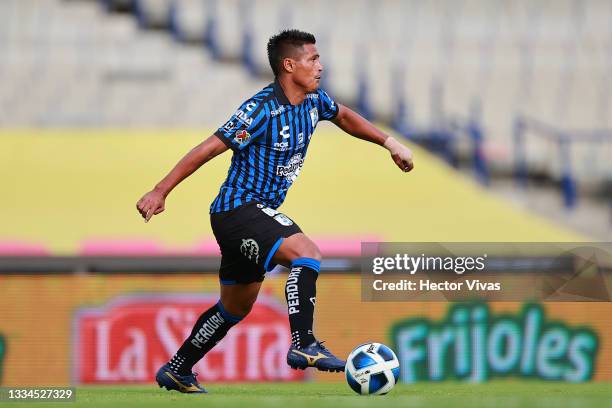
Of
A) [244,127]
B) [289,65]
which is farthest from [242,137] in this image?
[289,65]

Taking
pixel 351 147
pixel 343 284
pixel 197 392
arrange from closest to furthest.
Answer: pixel 197 392 < pixel 343 284 < pixel 351 147

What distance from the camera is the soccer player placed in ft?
23.4

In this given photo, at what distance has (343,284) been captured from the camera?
11.7 m

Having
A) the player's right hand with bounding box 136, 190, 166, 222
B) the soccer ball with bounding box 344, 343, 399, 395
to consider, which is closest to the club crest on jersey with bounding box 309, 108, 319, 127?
the player's right hand with bounding box 136, 190, 166, 222

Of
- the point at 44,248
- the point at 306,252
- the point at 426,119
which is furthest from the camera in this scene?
the point at 426,119

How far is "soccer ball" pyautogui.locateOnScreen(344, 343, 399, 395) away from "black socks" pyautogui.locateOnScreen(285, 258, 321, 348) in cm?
29

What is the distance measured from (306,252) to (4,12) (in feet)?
42.3

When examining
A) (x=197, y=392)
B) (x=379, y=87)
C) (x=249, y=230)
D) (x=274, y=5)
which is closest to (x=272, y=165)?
(x=249, y=230)

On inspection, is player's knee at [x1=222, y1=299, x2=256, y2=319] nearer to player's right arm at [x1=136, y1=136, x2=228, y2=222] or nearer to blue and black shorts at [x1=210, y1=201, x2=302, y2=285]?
blue and black shorts at [x1=210, y1=201, x2=302, y2=285]

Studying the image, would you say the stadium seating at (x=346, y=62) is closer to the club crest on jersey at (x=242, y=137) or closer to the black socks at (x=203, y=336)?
the black socks at (x=203, y=336)

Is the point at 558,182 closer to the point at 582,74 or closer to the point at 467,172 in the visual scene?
the point at 467,172

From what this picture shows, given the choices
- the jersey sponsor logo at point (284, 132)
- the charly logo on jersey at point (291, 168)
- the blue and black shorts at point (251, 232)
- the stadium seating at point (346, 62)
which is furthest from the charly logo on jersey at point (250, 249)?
the stadium seating at point (346, 62)

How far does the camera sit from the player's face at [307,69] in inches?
296

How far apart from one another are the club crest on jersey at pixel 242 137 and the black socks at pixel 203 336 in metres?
1.11
